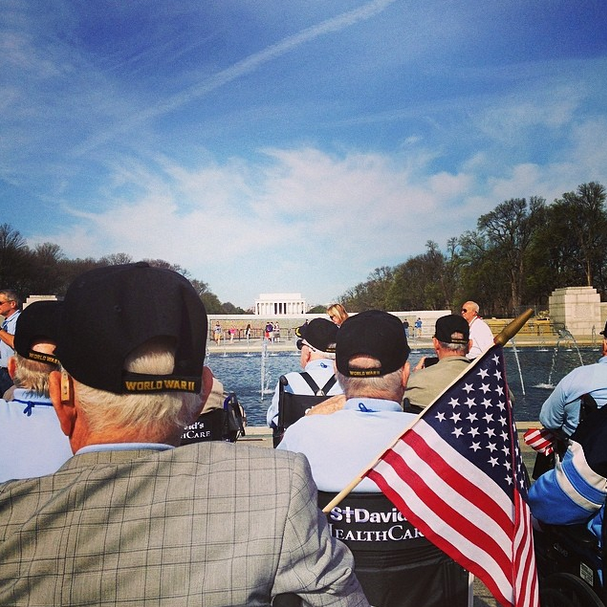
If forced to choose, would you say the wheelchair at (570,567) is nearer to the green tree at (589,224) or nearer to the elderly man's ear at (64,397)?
the elderly man's ear at (64,397)

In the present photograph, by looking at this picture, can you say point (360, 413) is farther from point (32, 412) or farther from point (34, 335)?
point (34, 335)

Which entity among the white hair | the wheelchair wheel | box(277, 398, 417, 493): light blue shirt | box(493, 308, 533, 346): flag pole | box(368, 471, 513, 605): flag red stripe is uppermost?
box(493, 308, 533, 346): flag pole

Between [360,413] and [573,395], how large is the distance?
1.46 metres

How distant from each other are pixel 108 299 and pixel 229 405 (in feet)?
11.4

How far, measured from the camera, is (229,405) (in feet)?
15.4

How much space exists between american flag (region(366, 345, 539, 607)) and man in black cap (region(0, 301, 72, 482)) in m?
1.35

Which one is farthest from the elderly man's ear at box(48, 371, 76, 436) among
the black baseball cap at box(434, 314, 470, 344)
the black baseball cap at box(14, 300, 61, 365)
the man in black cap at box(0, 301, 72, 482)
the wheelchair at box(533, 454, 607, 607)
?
the black baseball cap at box(434, 314, 470, 344)

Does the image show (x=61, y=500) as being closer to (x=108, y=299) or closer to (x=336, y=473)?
(x=108, y=299)

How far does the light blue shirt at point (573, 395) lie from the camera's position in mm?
3229

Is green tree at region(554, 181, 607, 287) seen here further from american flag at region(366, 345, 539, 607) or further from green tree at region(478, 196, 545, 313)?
american flag at region(366, 345, 539, 607)

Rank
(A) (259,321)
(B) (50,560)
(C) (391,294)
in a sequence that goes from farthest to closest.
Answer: (C) (391,294)
(A) (259,321)
(B) (50,560)

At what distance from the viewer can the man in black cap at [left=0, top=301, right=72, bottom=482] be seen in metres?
2.41

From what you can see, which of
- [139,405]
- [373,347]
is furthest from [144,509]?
[373,347]

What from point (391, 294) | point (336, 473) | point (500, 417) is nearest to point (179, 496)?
point (336, 473)
